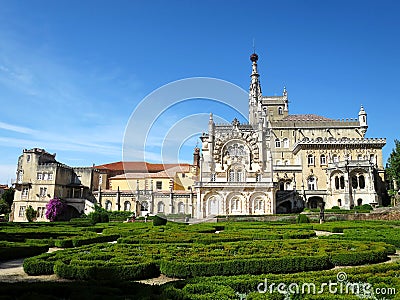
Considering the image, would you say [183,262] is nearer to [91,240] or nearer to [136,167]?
[91,240]

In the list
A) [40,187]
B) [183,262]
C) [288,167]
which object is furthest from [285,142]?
[183,262]

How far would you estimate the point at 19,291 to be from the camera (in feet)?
23.1

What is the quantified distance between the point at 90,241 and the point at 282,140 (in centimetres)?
5095

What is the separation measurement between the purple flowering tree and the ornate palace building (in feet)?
73.7

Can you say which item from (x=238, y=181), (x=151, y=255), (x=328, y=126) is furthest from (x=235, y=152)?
(x=151, y=255)

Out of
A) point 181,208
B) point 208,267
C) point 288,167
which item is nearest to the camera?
point 208,267

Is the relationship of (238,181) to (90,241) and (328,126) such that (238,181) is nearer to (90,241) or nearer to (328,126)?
(328,126)

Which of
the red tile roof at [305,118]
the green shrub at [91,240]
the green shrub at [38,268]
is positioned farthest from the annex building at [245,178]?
the green shrub at [38,268]

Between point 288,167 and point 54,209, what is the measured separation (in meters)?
39.2

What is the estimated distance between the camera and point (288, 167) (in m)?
58.0

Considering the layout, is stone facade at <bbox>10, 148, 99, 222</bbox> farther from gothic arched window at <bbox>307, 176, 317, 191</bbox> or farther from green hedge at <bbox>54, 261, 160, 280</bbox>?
green hedge at <bbox>54, 261, 160, 280</bbox>

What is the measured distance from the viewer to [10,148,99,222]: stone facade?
54688 mm

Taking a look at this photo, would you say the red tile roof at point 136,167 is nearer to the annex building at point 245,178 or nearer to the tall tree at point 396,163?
the annex building at point 245,178

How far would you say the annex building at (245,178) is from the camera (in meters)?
49.1
